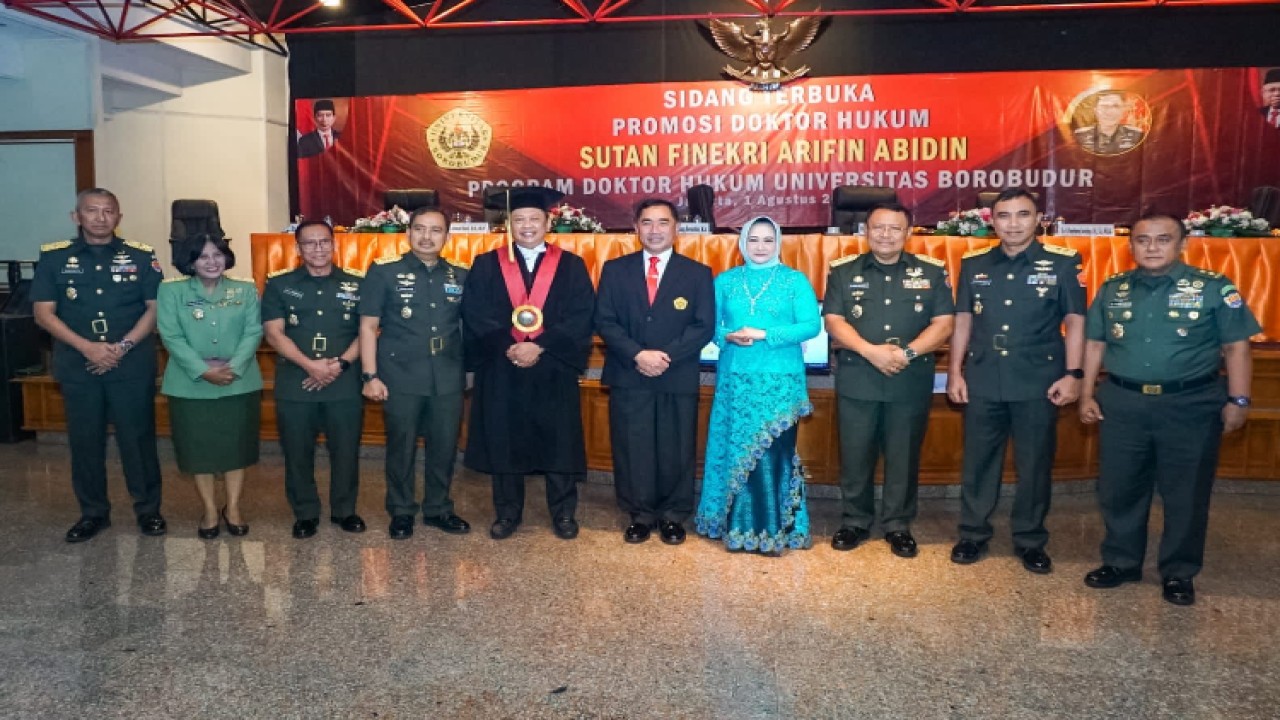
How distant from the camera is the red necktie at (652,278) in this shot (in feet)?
11.8

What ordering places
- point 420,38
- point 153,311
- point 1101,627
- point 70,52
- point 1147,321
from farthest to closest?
1. point 420,38
2. point 70,52
3. point 153,311
4. point 1147,321
5. point 1101,627

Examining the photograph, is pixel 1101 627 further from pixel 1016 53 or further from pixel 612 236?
pixel 1016 53

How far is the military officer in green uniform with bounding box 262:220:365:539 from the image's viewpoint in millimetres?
3631

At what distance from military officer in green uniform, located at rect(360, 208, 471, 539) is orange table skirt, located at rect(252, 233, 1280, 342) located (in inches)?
79.2

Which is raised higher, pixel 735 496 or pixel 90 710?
pixel 735 496

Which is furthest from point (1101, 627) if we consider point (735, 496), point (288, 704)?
point (288, 704)

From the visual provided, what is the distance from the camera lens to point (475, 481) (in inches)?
189

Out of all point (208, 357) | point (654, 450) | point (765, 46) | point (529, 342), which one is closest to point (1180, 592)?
A: point (654, 450)

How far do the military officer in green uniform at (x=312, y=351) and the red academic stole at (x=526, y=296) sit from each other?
2.00 feet

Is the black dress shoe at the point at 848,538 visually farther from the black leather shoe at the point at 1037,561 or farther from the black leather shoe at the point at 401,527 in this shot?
the black leather shoe at the point at 401,527

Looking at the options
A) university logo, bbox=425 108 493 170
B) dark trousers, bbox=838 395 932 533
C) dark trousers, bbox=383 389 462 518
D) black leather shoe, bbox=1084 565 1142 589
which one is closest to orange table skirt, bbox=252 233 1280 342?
dark trousers, bbox=838 395 932 533

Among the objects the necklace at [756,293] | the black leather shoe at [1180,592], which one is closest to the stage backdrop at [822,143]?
the necklace at [756,293]

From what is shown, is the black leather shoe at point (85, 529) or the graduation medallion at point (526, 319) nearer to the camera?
the graduation medallion at point (526, 319)

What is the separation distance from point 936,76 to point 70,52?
746cm
